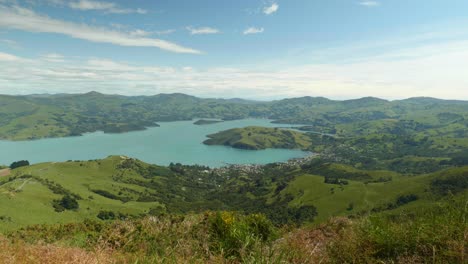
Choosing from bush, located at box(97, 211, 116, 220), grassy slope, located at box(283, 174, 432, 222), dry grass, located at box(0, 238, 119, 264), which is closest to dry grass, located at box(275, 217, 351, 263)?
dry grass, located at box(0, 238, 119, 264)

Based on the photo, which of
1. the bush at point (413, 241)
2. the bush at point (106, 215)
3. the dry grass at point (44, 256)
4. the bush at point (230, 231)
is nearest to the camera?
the dry grass at point (44, 256)

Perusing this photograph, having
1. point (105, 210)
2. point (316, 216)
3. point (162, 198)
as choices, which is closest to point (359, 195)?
point (316, 216)

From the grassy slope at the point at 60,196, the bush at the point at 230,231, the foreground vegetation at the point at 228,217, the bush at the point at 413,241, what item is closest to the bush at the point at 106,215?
the foreground vegetation at the point at 228,217

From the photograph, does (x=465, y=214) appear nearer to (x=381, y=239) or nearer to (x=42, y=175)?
(x=381, y=239)

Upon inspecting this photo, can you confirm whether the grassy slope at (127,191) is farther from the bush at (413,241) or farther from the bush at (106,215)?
the bush at (413,241)

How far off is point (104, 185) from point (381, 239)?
17403cm

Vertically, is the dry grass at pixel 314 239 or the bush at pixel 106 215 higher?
the dry grass at pixel 314 239

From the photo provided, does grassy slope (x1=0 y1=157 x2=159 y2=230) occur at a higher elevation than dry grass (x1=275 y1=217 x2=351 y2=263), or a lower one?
lower

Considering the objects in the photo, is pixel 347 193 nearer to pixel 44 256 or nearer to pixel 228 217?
pixel 228 217

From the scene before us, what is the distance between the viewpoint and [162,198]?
156250 millimetres

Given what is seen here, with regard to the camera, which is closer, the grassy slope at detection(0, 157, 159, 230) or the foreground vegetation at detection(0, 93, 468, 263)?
the foreground vegetation at detection(0, 93, 468, 263)

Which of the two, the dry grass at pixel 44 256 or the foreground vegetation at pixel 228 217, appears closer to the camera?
the dry grass at pixel 44 256

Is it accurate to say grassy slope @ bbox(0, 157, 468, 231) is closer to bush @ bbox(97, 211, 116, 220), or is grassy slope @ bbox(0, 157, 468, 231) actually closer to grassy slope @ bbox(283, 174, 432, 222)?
grassy slope @ bbox(283, 174, 432, 222)

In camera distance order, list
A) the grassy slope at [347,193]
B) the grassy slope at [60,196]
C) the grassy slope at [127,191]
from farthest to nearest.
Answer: the grassy slope at [347,193]
the grassy slope at [127,191]
the grassy slope at [60,196]
